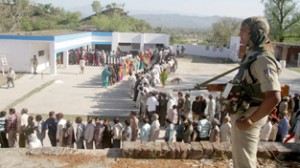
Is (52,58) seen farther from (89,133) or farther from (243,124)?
(243,124)

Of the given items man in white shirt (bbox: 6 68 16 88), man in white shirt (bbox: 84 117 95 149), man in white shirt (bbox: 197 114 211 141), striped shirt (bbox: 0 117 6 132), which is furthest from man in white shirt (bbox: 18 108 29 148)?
man in white shirt (bbox: 6 68 16 88)

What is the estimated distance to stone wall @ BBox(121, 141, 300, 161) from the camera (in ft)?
15.0

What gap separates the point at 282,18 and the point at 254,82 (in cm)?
4004

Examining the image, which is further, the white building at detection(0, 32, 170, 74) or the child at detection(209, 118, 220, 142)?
the white building at detection(0, 32, 170, 74)

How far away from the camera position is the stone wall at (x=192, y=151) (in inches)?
180

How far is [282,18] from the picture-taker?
3897 centimetres

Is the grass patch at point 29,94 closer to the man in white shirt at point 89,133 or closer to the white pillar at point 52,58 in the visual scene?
the white pillar at point 52,58

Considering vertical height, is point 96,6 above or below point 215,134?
Result: above

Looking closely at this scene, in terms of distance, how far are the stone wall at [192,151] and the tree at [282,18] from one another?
121 ft

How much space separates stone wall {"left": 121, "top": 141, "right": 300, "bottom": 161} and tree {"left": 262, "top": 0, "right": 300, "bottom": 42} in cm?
3681

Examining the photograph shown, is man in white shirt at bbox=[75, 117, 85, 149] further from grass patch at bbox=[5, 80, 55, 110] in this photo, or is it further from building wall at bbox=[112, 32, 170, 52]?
building wall at bbox=[112, 32, 170, 52]

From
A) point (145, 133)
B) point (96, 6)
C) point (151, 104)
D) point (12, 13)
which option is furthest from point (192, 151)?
point (96, 6)

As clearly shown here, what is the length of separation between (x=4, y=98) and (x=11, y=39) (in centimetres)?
764

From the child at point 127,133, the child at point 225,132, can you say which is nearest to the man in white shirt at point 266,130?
the child at point 225,132
